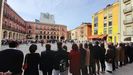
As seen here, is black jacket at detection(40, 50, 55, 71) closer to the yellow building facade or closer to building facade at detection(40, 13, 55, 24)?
the yellow building facade

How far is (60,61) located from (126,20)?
3142cm

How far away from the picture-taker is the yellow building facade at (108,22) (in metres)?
42.0

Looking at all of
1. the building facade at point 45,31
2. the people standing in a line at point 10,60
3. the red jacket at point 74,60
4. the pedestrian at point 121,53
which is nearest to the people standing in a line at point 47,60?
the red jacket at point 74,60

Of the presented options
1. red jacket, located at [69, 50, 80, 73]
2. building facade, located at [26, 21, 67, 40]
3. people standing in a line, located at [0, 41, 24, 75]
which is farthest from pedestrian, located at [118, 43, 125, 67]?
building facade, located at [26, 21, 67, 40]

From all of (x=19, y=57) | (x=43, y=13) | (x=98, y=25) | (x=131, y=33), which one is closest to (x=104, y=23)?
(x=98, y=25)

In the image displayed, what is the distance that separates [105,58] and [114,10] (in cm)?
3631

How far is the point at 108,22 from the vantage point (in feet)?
151

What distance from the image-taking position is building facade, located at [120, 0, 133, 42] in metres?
33.3

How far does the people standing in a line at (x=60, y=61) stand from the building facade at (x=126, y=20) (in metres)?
29.7

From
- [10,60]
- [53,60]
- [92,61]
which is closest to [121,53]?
[92,61]

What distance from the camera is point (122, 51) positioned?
1045 cm

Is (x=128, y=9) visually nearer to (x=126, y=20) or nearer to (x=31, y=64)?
(x=126, y=20)

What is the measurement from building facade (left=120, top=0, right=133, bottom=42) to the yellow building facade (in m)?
4.45

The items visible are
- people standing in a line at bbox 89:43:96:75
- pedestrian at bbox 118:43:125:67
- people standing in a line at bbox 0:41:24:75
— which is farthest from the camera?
pedestrian at bbox 118:43:125:67
